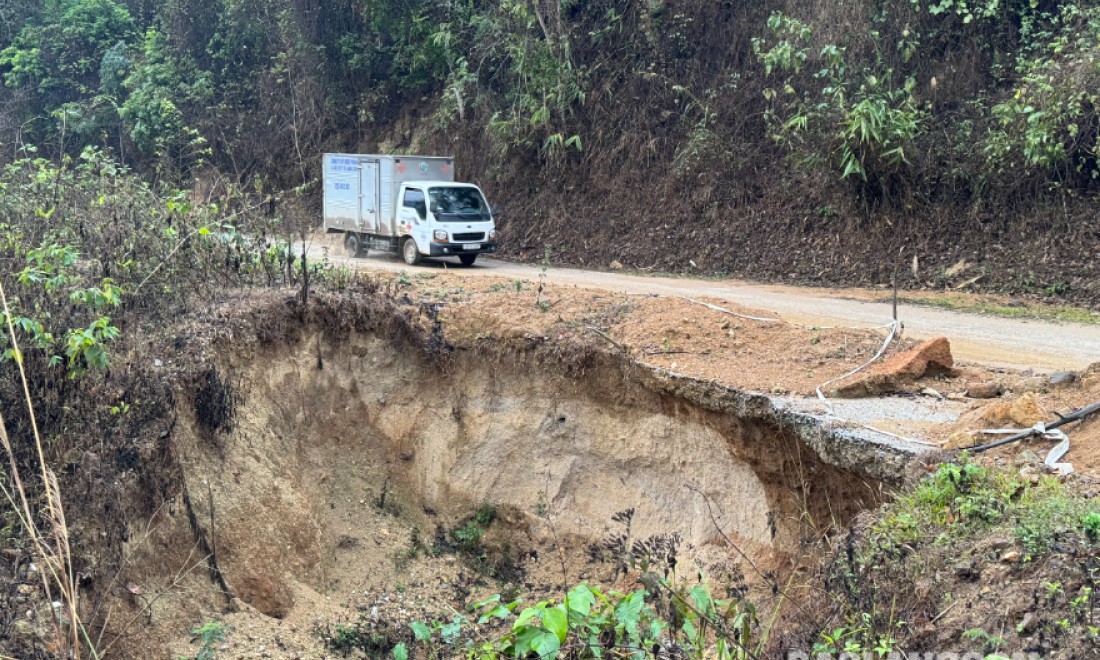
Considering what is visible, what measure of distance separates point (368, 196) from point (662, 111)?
7.68 m

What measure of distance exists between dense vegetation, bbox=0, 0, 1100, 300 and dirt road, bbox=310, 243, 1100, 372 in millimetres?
1891

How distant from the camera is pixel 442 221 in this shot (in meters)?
19.4

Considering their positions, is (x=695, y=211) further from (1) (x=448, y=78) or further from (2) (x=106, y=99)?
(2) (x=106, y=99)

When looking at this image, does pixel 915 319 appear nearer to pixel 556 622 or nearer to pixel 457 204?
pixel 457 204

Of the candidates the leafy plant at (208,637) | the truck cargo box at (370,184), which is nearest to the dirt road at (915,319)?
the truck cargo box at (370,184)

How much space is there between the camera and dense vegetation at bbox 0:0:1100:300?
54.0 feet

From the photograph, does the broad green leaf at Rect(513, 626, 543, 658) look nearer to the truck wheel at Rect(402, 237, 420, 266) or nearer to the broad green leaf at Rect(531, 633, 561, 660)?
the broad green leaf at Rect(531, 633, 561, 660)

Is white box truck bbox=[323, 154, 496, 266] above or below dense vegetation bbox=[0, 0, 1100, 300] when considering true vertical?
below

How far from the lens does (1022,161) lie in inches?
640

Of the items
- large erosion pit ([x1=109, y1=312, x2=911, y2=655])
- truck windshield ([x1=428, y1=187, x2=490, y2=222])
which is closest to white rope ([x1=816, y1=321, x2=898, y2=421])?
large erosion pit ([x1=109, y1=312, x2=911, y2=655])

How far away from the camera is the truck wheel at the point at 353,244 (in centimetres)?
2164

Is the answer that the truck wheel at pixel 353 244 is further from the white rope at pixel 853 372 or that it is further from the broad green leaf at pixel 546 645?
the broad green leaf at pixel 546 645

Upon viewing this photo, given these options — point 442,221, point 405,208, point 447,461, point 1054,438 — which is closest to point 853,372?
point 1054,438

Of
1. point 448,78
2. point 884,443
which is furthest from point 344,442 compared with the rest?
point 448,78
